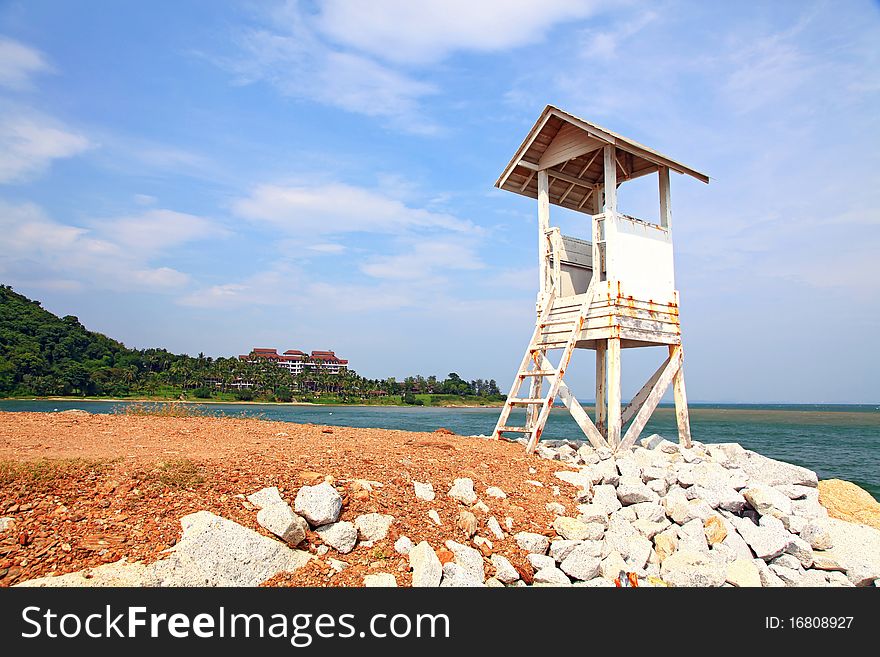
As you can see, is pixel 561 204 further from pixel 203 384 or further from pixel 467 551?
pixel 203 384

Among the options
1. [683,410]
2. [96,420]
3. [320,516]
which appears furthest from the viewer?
[683,410]

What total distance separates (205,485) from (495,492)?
3875 millimetres

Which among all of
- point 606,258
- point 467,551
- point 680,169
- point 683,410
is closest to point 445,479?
point 467,551

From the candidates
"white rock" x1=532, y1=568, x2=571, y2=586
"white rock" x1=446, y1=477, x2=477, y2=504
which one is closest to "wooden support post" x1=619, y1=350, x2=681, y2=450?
"white rock" x1=446, y1=477, x2=477, y2=504

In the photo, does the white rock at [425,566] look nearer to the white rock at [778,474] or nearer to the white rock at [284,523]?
the white rock at [284,523]

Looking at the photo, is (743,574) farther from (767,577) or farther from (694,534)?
(694,534)

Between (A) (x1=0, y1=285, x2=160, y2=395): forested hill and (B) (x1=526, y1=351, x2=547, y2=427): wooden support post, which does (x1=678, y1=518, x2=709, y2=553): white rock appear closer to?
(B) (x1=526, y1=351, x2=547, y2=427): wooden support post

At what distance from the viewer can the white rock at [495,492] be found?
8177 millimetres

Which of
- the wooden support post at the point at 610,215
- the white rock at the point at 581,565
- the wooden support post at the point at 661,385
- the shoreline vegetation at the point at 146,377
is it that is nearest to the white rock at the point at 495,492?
the white rock at the point at 581,565

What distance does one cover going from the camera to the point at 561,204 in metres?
15.9

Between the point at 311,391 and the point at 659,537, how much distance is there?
108 m

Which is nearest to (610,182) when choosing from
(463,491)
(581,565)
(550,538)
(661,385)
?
(661,385)

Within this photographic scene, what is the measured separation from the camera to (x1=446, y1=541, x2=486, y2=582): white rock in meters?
6.16

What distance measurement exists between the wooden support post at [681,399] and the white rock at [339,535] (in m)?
9.48
